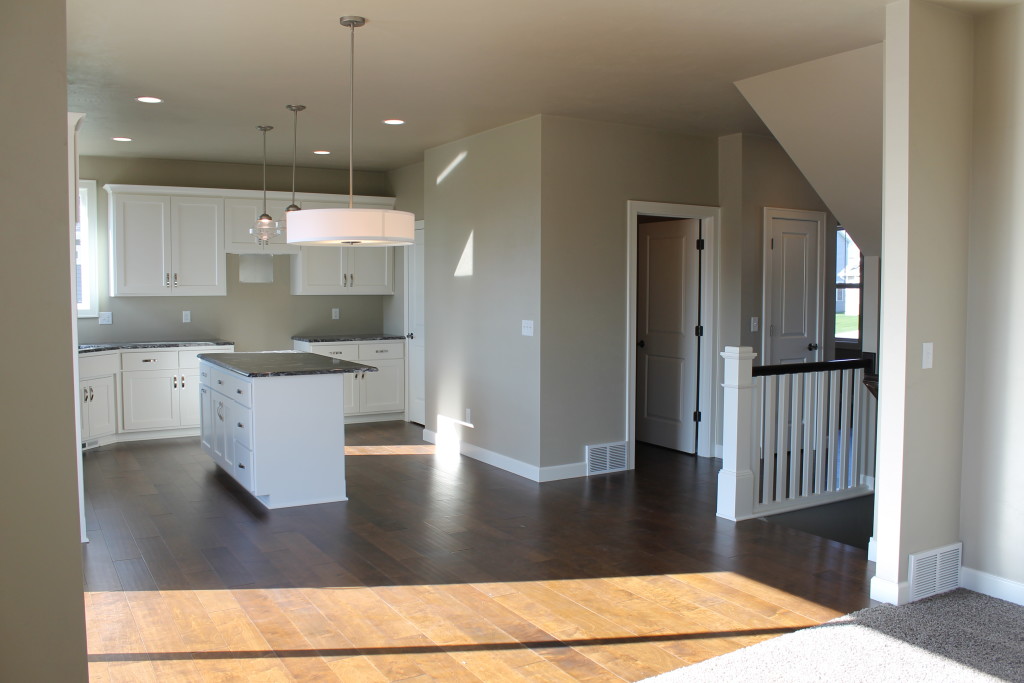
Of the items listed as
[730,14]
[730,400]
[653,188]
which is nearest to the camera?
[730,14]

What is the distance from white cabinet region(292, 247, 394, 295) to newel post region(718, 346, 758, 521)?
4.69m

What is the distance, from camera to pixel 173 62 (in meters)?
4.34

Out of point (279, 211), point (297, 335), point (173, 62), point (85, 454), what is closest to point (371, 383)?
point (297, 335)

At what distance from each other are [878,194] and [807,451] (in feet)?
5.31

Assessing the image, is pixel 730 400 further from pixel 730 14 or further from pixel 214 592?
pixel 214 592

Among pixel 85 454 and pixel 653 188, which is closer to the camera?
pixel 653 188

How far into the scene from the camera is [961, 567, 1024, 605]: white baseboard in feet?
11.6

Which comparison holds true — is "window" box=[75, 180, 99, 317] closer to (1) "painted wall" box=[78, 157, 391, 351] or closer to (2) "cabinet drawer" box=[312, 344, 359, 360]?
(1) "painted wall" box=[78, 157, 391, 351]

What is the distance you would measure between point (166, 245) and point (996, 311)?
21.9 feet

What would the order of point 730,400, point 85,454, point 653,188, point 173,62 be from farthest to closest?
point 85,454, point 653,188, point 730,400, point 173,62

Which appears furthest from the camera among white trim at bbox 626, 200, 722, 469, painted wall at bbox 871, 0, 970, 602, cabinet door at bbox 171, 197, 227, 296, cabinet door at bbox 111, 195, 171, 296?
cabinet door at bbox 171, 197, 227, 296

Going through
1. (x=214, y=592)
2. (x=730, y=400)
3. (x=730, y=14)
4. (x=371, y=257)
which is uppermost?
(x=730, y=14)

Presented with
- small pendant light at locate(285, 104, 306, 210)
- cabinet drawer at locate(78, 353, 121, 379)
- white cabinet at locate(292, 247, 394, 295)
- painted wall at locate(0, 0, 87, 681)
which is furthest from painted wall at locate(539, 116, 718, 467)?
painted wall at locate(0, 0, 87, 681)

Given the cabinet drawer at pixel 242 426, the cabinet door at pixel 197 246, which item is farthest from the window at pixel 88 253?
the cabinet drawer at pixel 242 426
